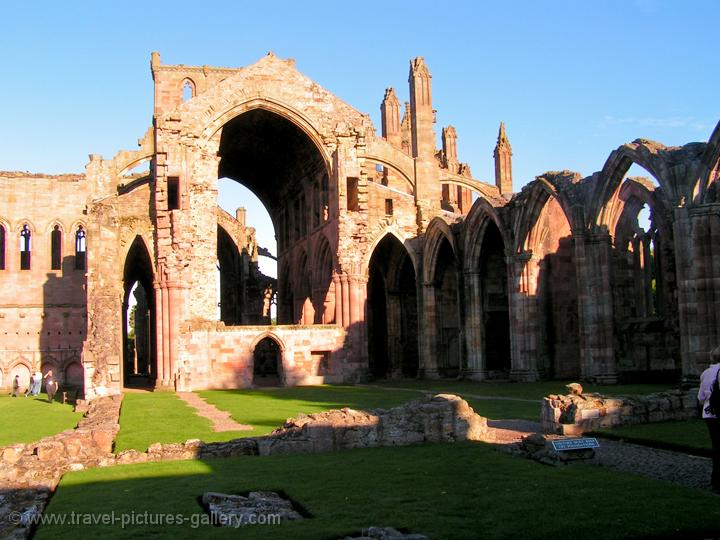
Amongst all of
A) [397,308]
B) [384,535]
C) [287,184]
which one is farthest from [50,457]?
[287,184]

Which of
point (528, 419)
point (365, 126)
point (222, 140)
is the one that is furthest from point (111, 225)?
point (528, 419)

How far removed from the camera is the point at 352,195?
119 feet

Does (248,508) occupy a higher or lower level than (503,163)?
lower

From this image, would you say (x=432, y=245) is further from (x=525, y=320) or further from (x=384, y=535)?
(x=384, y=535)

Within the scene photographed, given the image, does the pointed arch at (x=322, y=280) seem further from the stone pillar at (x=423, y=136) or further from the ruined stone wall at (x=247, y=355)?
the stone pillar at (x=423, y=136)

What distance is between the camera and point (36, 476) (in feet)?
32.2

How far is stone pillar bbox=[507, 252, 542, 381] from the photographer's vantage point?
29.0 meters

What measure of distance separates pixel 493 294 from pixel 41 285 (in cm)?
2563

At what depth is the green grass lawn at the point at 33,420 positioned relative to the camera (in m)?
15.8

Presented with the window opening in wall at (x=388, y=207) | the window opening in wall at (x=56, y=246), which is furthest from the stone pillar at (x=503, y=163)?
the window opening in wall at (x=56, y=246)

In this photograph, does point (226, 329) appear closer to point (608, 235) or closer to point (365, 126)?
point (365, 126)

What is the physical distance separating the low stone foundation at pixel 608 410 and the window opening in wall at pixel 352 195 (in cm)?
2286

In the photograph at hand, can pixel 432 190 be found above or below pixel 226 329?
above

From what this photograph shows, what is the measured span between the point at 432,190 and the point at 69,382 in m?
22.5
